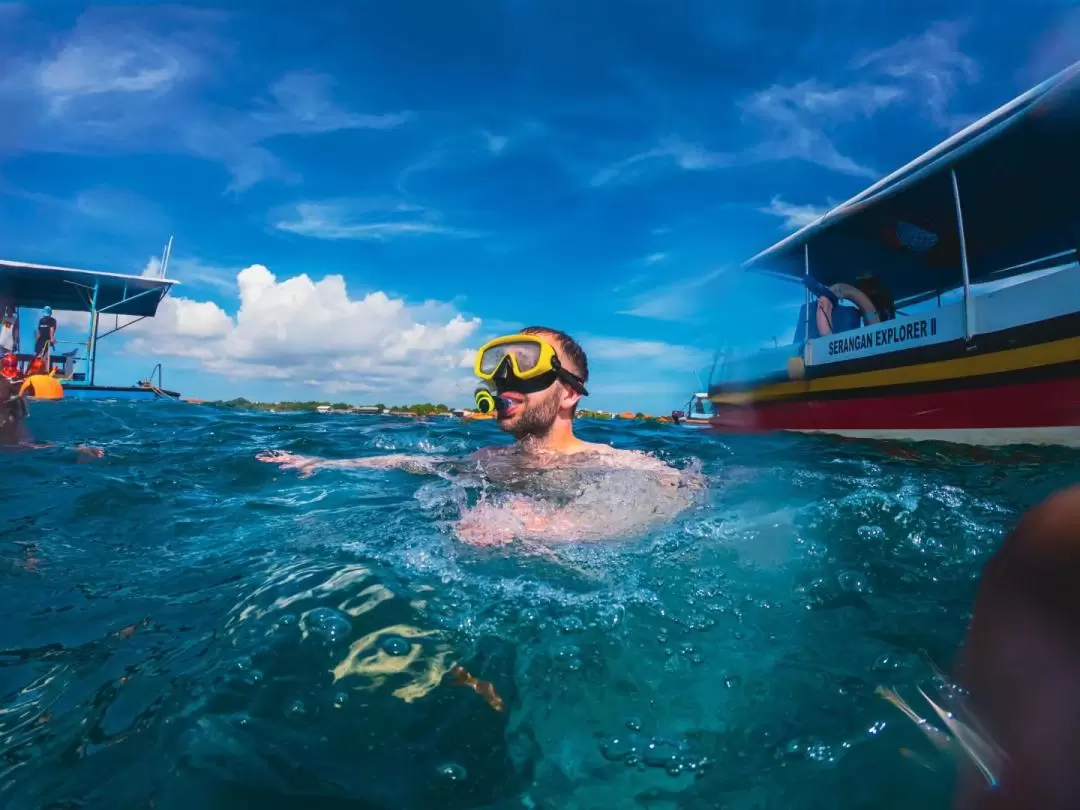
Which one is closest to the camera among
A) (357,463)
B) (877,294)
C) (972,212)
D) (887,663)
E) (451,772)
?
(451,772)

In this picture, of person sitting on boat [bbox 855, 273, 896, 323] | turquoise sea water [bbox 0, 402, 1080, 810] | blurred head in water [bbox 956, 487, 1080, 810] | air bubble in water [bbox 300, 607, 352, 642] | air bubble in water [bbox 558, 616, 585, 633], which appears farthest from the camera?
person sitting on boat [bbox 855, 273, 896, 323]

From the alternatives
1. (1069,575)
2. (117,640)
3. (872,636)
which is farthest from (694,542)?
(117,640)

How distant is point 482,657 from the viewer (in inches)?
75.2

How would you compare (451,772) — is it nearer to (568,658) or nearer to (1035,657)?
(568,658)

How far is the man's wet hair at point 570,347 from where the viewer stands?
446cm

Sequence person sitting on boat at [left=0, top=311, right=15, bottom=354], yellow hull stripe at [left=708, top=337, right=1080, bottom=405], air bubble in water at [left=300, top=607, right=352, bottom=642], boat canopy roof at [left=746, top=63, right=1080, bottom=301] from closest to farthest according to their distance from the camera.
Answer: air bubble in water at [left=300, top=607, right=352, bottom=642]
yellow hull stripe at [left=708, top=337, right=1080, bottom=405]
boat canopy roof at [left=746, top=63, right=1080, bottom=301]
person sitting on boat at [left=0, top=311, right=15, bottom=354]

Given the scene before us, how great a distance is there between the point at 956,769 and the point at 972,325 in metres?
7.60

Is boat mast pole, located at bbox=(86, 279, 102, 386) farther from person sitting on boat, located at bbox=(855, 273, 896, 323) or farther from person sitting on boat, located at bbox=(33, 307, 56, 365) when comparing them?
person sitting on boat, located at bbox=(855, 273, 896, 323)

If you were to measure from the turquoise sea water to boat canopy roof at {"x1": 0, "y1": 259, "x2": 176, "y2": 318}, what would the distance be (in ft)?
69.5

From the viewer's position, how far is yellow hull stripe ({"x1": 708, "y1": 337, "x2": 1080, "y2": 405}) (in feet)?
19.8

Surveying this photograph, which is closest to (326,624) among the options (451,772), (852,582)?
(451,772)

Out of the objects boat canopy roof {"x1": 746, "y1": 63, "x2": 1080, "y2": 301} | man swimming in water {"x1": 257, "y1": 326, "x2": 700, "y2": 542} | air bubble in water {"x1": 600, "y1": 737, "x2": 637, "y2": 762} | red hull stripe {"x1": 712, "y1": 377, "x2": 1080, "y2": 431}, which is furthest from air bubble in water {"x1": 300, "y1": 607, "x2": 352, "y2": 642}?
boat canopy roof {"x1": 746, "y1": 63, "x2": 1080, "y2": 301}

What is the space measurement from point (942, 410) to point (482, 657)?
804cm

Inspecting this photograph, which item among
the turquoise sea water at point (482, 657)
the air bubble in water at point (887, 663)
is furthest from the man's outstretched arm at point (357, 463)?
the air bubble in water at point (887, 663)
